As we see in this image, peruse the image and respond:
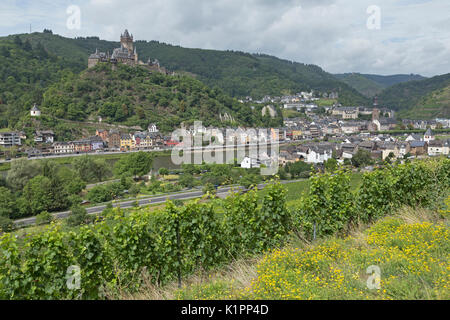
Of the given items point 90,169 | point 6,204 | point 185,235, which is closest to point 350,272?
point 185,235

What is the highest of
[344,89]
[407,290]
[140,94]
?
[344,89]

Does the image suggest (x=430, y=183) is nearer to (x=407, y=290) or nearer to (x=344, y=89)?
(x=407, y=290)

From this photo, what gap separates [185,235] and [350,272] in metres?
2.37

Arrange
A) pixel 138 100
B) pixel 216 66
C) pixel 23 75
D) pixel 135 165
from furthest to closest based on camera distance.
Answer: pixel 216 66 → pixel 23 75 → pixel 138 100 → pixel 135 165

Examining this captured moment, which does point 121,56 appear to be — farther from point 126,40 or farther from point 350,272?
point 350,272

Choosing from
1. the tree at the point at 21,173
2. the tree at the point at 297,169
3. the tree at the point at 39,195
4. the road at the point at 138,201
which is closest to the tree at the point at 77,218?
the road at the point at 138,201

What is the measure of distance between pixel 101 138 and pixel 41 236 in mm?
55281

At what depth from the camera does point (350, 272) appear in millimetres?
3730

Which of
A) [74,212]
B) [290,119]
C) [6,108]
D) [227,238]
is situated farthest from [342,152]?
[6,108]

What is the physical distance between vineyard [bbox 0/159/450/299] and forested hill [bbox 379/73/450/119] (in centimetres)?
9480
